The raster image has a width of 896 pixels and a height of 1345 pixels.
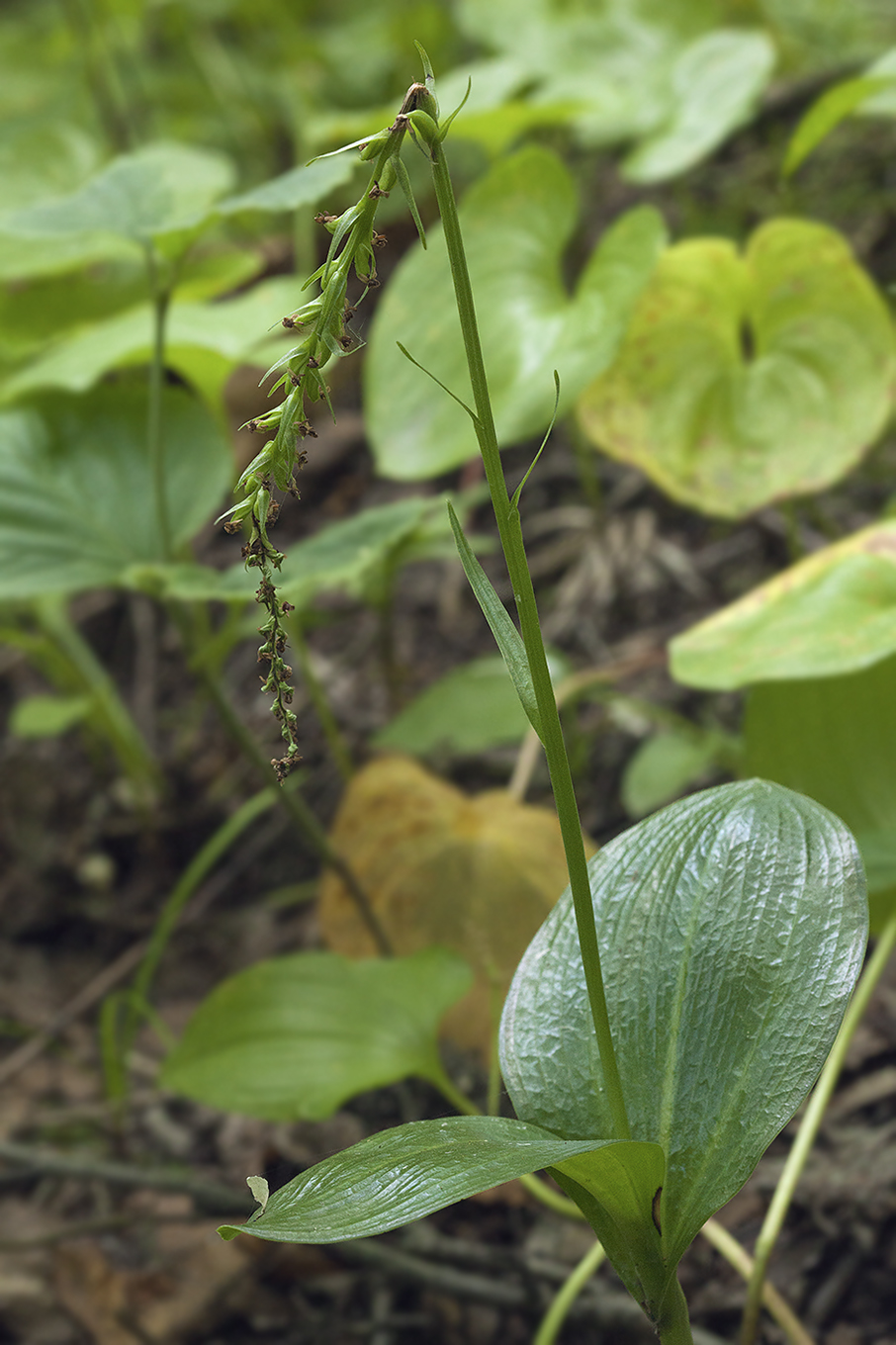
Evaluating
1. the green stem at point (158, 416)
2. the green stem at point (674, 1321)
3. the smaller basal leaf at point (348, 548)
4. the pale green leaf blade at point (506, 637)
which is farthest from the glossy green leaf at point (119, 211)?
the green stem at point (674, 1321)

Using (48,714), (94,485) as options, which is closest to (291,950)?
(48,714)

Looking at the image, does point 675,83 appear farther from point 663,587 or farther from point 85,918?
point 85,918

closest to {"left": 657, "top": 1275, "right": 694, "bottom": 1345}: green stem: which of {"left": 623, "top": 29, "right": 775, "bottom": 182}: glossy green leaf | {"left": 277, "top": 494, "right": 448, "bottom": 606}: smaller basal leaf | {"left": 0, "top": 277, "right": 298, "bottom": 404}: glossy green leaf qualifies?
{"left": 277, "top": 494, "right": 448, "bottom": 606}: smaller basal leaf

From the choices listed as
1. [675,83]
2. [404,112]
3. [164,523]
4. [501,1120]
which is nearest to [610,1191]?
[501,1120]

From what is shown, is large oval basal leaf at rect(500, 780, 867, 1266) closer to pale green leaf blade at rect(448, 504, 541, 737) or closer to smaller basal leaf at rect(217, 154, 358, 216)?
pale green leaf blade at rect(448, 504, 541, 737)

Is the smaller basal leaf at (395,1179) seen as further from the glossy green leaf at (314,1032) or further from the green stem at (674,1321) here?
the glossy green leaf at (314,1032)

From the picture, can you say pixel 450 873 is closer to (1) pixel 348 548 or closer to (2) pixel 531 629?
(1) pixel 348 548
